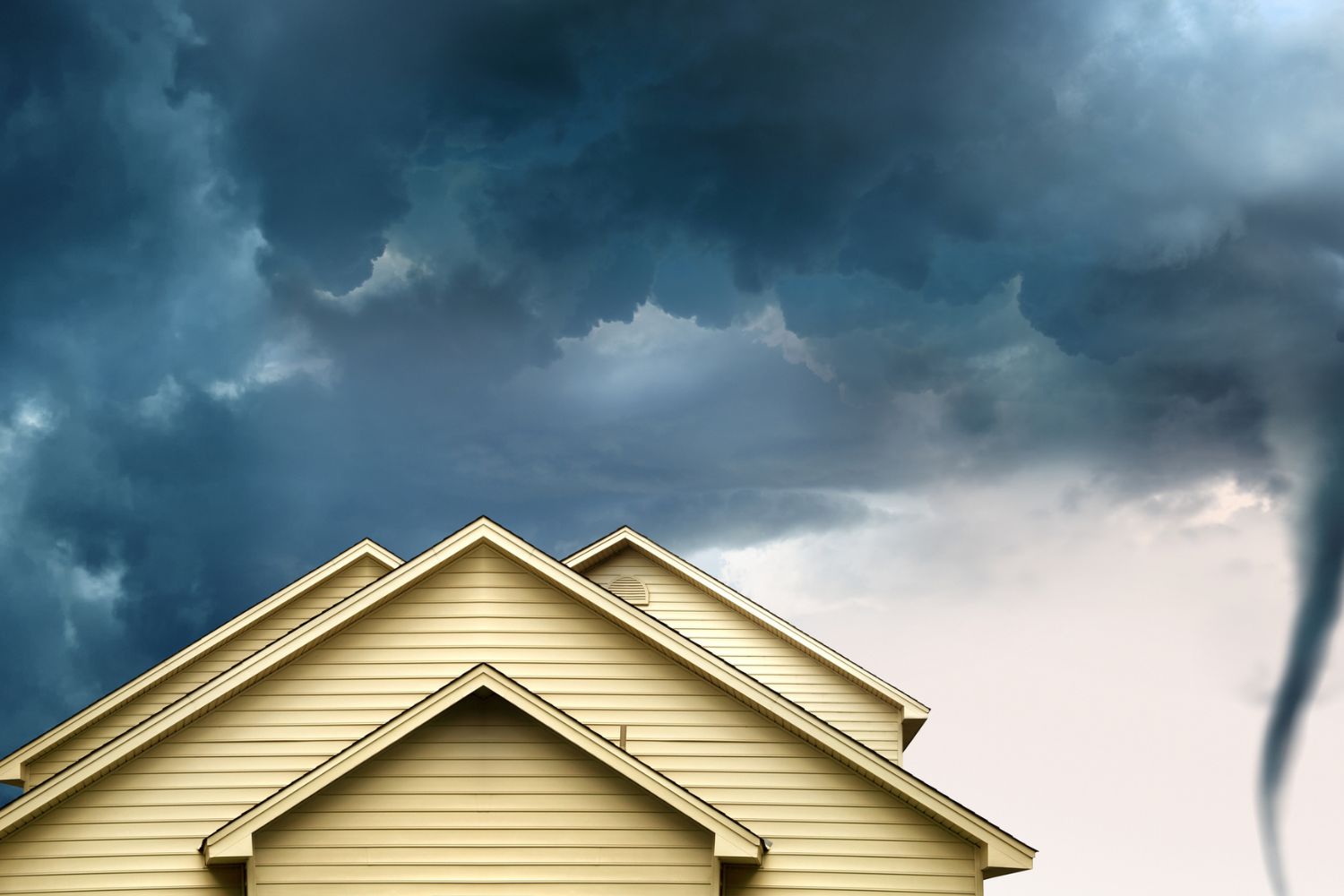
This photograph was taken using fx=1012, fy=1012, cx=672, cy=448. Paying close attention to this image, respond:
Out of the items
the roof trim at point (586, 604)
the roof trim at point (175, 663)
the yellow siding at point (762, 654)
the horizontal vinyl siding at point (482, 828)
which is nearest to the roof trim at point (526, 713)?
the horizontal vinyl siding at point (482, 828)

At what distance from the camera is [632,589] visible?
22938mm

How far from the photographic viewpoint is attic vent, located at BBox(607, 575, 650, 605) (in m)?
22.9

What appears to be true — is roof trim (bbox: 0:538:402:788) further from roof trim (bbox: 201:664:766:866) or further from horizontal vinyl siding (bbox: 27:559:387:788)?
roof trim (bbox: 201:664:766:866)

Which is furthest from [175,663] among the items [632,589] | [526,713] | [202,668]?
[526,713]

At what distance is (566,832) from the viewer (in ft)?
38.5

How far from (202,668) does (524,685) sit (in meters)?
10.0

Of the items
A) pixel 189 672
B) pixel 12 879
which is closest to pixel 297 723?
pixel 12 879

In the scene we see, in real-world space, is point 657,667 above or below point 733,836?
above

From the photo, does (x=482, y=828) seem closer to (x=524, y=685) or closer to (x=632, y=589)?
(x=524, y=685)

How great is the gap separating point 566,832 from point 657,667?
2370mm

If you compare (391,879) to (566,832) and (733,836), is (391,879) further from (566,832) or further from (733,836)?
(733,836)

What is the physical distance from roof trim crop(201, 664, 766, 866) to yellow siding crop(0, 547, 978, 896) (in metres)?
0.76

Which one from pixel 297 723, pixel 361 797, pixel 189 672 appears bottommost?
pixel 361 797

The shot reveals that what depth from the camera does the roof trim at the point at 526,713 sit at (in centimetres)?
1122
